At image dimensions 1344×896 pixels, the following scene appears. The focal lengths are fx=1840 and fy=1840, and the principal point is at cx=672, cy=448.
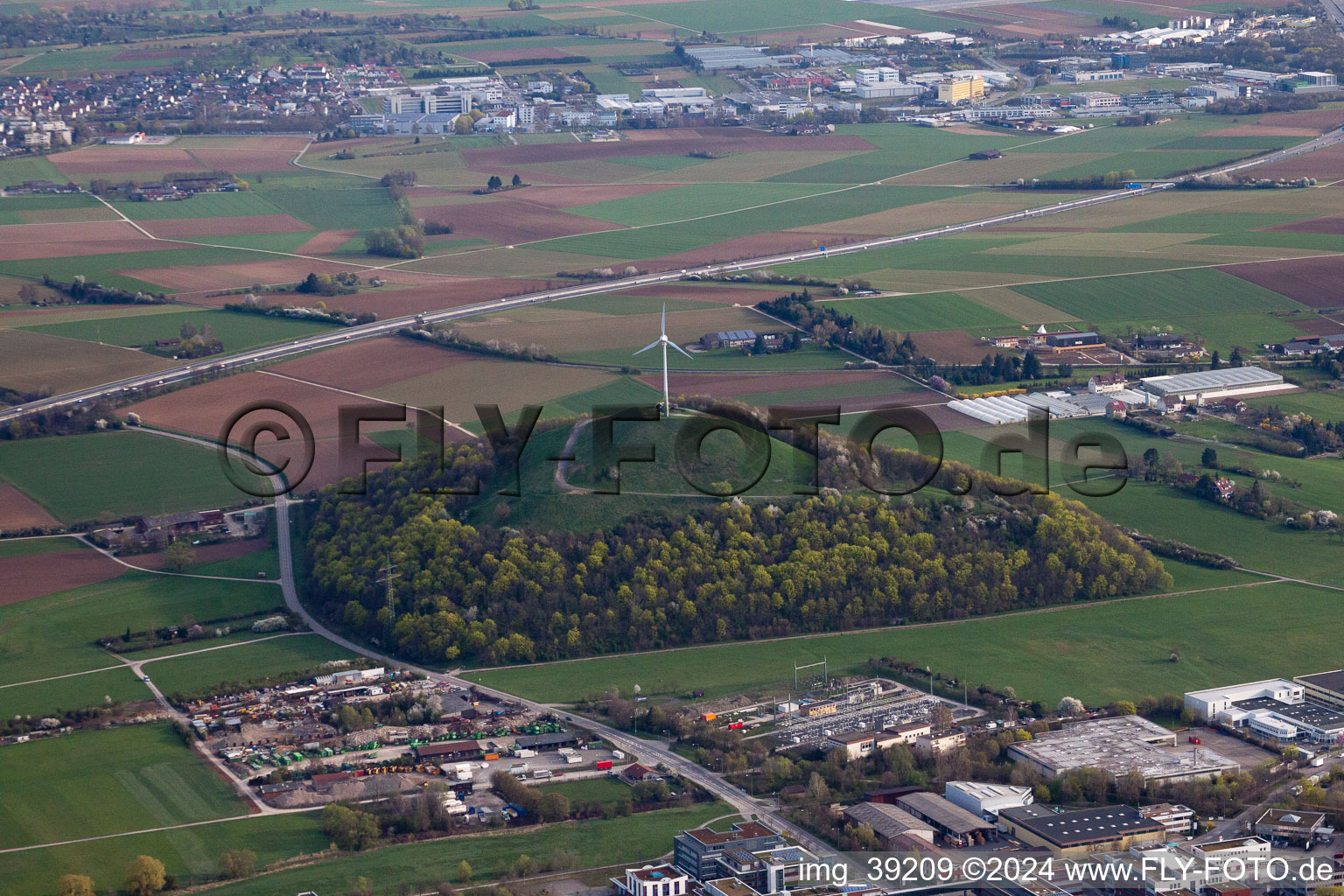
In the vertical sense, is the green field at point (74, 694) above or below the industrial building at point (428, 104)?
below

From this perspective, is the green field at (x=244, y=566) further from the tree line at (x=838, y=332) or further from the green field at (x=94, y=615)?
the tree line at (x=838, y=332)

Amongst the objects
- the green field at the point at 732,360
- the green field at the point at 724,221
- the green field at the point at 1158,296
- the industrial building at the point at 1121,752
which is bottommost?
the industrial building at the point at 1121,752

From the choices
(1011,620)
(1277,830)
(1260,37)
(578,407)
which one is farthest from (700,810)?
(1260,37)

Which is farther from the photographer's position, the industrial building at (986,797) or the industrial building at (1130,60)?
the industrial building at (1130,60)

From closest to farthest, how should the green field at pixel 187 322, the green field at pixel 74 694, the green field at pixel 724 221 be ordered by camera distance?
the green field at pixel 74 694
the green field at pixel 187 322
the green field at pixel 724 221

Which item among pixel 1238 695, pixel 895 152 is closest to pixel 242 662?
pixel 1238 695

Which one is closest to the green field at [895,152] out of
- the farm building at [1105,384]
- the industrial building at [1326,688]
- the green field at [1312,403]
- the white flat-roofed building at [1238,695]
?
the farm building at [1105,384]

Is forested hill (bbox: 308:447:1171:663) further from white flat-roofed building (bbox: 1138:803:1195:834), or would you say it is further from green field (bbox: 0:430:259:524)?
white flat-roofed building (bbox: 1138:803:1195:834)

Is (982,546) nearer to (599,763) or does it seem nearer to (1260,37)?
(599,763)

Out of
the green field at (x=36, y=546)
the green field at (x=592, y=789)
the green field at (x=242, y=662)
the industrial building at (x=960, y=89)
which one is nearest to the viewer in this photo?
the green field at (x=592, y=789)
